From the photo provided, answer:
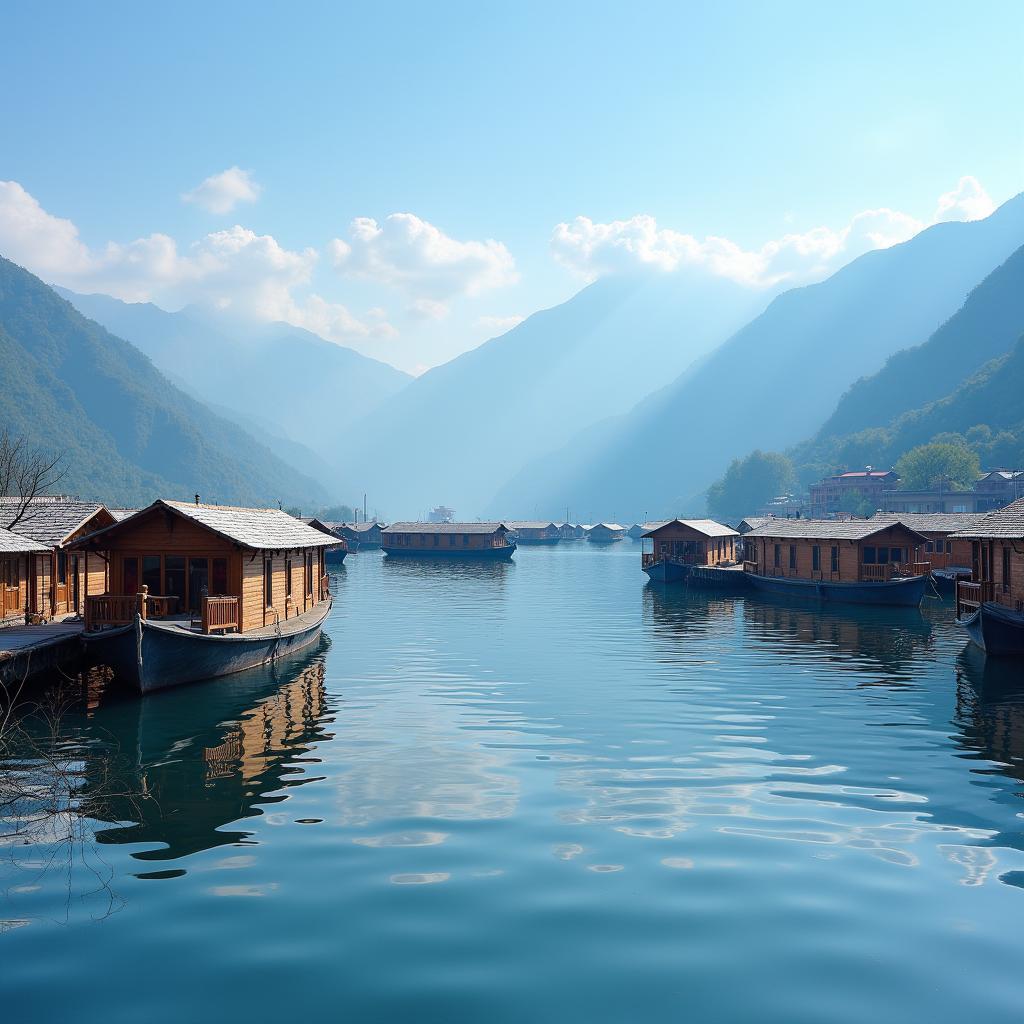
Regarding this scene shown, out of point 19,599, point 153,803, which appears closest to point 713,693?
point 153,803

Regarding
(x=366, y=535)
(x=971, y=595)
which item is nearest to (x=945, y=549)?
(x=971, y=595)

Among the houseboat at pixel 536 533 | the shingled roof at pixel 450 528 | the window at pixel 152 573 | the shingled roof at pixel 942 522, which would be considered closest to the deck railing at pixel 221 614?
the window at pixel 152 573

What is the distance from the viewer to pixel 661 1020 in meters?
8.64

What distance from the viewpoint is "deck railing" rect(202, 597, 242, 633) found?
85.6 ft

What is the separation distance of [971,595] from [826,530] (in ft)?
75.3

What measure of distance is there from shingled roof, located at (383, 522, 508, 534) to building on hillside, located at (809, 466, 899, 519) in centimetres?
7937

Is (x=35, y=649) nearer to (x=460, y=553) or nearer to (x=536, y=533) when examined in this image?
(x=460, y=553)

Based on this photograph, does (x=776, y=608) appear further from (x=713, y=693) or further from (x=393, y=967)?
(x=393, y=967)

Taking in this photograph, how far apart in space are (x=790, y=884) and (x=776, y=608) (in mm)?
42559

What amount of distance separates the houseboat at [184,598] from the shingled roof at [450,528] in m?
94.0

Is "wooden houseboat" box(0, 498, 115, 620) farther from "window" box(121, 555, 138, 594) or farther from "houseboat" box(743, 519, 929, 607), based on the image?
"houseboat" box(743, 519, 929, 607)

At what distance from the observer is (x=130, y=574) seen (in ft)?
93.1

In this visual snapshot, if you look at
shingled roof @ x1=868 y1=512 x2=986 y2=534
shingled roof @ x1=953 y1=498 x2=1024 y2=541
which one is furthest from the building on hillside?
shingled roof @ x1=953 y1=498 x2=1024 y2=541

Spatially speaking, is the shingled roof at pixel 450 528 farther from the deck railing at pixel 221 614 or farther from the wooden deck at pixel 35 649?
the deck railing at pixel 221 614
